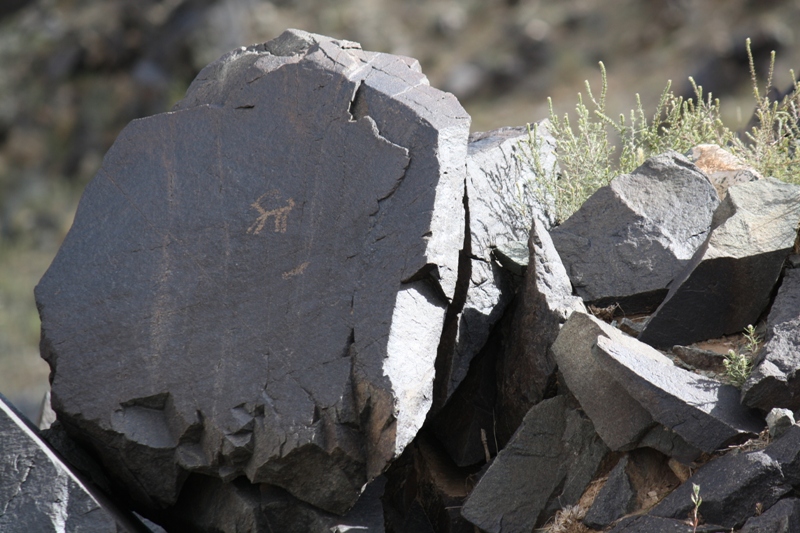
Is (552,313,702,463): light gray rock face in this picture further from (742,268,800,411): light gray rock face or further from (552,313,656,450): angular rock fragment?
(742,268,800,411): light gray rock face

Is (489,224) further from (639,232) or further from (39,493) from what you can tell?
(39,493)

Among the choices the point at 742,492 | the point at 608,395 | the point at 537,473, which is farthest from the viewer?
the point at 537,473

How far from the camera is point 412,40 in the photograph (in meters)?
21.3

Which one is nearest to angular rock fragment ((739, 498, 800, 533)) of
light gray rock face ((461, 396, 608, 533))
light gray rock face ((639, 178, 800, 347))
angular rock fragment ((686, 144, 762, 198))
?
light gray rock face ((461, 396, 608, 533))

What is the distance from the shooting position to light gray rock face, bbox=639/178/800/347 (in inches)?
146

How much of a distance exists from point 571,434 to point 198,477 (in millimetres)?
1583

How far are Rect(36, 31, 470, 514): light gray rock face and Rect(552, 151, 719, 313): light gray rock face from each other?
31.3 inches

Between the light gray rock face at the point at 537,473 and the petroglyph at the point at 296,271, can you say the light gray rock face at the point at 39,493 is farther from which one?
the light gray rock face at the point at 537,473

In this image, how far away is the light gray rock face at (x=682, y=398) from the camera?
10.3 feet

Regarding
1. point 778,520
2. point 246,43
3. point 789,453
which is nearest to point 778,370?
point 789,453

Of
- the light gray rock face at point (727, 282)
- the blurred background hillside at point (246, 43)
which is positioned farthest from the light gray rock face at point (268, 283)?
the blurred background hillside at point (246, 43)

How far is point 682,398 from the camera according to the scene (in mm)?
3164

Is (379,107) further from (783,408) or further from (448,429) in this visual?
(783,408)

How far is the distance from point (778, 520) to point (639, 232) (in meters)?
1.69
